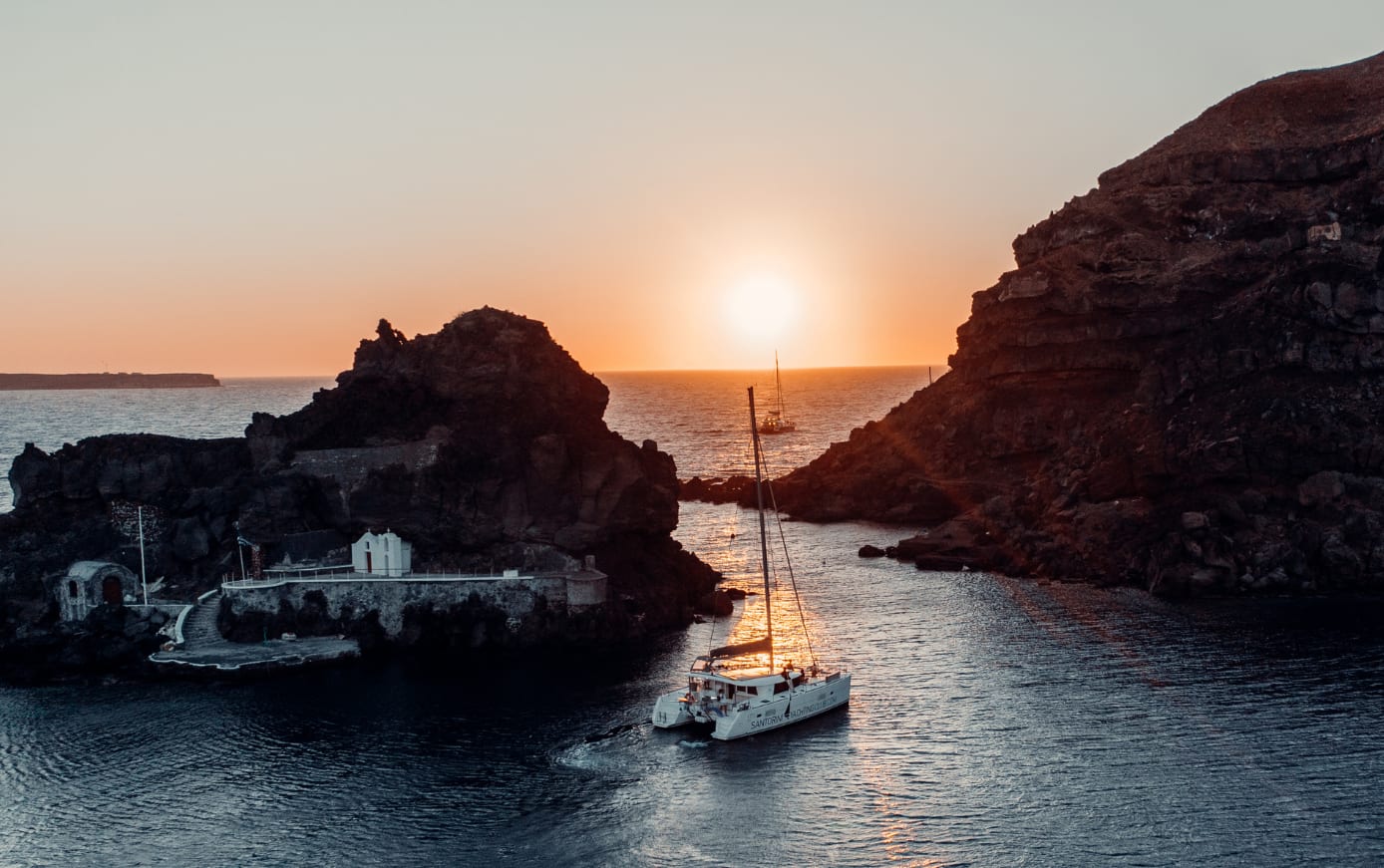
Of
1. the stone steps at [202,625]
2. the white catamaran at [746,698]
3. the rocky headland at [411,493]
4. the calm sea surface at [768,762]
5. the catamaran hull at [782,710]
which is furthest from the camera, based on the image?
the rocky headland at [411,493]

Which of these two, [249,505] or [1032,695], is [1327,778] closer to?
[1032,695]

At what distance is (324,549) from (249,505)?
5398 millimetres

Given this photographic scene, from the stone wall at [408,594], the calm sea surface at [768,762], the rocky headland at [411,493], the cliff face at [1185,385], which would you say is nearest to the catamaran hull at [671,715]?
the calm sea surface at [768,762]

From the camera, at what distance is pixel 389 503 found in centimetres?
8025

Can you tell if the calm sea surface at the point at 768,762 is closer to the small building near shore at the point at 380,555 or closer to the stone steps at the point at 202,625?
the stone steps at the point at 202,625

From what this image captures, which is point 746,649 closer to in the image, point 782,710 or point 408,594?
point 782,710

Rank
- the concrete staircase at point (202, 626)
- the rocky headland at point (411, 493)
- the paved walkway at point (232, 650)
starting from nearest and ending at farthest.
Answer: the paved walkway at point (232, 650) → the concrete staircase at point (202, 626) → the rocky headland at point (411, 493)

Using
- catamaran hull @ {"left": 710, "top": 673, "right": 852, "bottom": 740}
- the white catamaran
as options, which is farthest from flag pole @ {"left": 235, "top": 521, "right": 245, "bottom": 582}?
catamaran hull @ {"left": 710, "top": 673, "right": 852, "bottom": 740}

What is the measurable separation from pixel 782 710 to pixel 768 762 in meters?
4.72

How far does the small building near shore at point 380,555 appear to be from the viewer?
256ft

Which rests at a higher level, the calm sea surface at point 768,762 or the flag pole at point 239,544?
the flag pole at point 239,544

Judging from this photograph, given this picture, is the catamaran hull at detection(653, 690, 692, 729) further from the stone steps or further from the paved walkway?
the stone steps

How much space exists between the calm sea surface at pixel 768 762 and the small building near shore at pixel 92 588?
1050 cm

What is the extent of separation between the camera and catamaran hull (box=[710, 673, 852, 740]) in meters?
58.2
